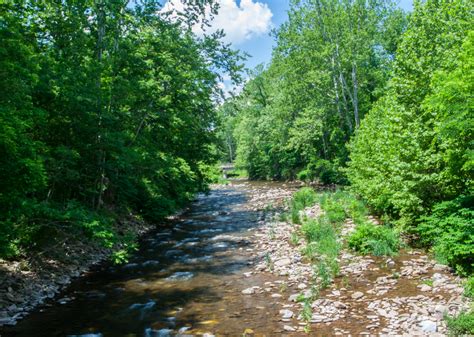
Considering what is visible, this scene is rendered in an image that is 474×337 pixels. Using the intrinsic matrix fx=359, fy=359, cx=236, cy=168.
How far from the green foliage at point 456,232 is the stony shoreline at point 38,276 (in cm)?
948

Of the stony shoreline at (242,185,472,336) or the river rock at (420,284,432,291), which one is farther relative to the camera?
the river rock at (420,284,432,291)

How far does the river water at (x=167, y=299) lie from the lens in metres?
7.67

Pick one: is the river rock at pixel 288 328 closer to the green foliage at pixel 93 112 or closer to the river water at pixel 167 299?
the river water at pixel 167 299

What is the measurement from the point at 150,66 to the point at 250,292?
11.6m

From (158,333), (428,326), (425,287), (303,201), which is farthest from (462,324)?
(303,201)

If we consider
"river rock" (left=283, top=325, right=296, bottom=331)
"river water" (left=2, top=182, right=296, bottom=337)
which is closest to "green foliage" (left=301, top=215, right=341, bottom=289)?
"river water" (left=2, top=182, right=296, bottom=337)

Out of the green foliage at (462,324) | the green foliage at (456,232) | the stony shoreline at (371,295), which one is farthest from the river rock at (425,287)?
the green foliage at (462,324)

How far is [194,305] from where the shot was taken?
8922mm

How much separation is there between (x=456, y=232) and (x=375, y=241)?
3.19m

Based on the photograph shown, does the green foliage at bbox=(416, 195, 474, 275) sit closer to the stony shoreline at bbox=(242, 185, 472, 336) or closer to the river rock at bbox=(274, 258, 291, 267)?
the stony shoreline at bbox=(242, 185, 472, 336)

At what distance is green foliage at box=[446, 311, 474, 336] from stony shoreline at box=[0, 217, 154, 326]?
8.70m

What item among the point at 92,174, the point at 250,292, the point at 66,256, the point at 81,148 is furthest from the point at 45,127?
the point at 250,292

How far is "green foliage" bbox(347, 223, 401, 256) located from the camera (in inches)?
427

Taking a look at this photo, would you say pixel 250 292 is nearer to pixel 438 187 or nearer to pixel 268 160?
pixel 438 187
